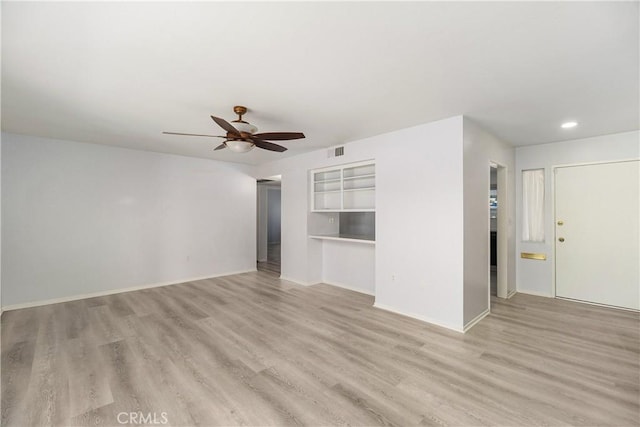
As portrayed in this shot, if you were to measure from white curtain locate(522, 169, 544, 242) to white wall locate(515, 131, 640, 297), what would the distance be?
60 millimetres

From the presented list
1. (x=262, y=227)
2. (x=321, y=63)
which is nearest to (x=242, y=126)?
(x=321, y=63)

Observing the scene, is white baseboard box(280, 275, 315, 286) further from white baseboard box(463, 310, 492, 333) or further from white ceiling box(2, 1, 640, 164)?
white ceiling box(2, 1, 640, 164)

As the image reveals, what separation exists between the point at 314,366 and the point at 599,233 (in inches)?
187

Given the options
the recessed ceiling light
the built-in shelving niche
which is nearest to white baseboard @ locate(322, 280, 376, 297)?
the built-in shelving niche

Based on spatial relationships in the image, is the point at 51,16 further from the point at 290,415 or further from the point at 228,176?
the point at 228,176

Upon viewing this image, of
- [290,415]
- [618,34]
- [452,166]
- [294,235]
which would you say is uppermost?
[618,34]

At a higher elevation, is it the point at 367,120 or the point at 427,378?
the point at 367,120

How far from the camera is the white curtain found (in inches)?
184

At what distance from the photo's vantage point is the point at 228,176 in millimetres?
6273

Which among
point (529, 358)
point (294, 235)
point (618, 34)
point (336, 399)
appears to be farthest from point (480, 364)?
point (294, 235)

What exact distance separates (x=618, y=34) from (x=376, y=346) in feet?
10.2

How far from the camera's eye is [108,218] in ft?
15.8

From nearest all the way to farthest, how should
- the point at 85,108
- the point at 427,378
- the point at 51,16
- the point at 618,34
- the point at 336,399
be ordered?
the point at 51,16
the point at 618,34
the point at 336,399
the point at 427,378
the point at 85,108

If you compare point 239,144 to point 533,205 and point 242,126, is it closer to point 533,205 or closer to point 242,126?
point 242,126
